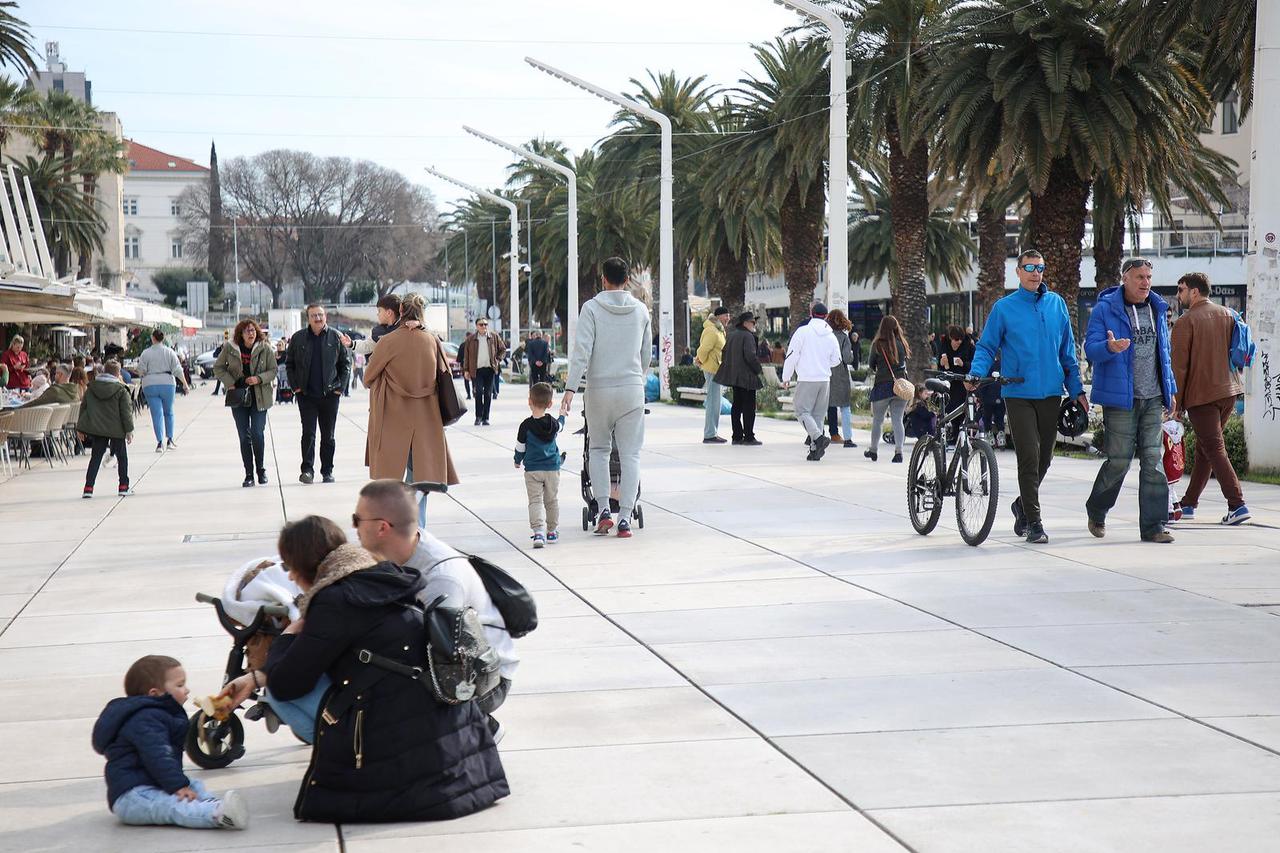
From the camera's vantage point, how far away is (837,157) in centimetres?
2245

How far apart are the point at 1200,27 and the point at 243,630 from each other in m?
18.1

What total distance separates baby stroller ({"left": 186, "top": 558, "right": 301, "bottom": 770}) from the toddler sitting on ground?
0.20 m

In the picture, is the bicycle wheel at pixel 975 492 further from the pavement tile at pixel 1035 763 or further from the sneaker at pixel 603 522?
the pavement tile at pixel 1035 763

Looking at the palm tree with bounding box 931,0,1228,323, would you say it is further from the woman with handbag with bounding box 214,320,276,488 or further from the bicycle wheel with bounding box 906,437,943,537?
the bicycle wheel with bounding box 906,437,943,537

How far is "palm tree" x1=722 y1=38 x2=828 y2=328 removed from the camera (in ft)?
109

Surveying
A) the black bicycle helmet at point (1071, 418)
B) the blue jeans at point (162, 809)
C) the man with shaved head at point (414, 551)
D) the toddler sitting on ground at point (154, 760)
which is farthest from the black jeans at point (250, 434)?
the blue jeans at point (162, 809)

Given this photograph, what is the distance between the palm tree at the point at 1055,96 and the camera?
24438 millimetres

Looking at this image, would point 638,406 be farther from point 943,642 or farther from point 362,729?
point 362,729

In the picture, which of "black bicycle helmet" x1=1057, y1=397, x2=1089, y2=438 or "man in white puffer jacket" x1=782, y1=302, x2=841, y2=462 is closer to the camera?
"black bicycle helmet" x1=1057, y1=397, x2=1089, y2=438

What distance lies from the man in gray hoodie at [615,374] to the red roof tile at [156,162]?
150306mm

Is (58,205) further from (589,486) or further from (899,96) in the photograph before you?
(589,486)

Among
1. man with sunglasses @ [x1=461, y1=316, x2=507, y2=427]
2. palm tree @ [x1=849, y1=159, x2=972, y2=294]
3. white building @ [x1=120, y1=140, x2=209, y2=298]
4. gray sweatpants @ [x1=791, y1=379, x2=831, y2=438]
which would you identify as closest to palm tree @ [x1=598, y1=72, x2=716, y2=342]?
palm tree @ [x1=849, y1=159, x2=972, y2=294]

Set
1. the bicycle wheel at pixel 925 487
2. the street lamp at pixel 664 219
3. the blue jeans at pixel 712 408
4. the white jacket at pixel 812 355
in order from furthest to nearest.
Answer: the street lamp at pixel 664 219 → the blue jeans at pixel 712 408 → the white jacket at pixel 812 355 → the bicycle wheel at pixel 925 487

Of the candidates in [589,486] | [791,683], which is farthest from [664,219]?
[791,683]
